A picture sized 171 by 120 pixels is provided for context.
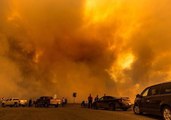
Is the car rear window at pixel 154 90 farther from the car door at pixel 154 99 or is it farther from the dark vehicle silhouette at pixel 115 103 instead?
the dark vehicle silhouette at pixel 115 103

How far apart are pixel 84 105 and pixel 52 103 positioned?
551 cm

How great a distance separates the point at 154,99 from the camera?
51.4ft

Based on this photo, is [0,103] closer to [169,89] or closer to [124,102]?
[124,102]

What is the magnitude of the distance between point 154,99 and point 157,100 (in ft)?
1.55

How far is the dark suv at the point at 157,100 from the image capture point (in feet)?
46.1

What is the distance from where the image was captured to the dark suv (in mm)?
14062

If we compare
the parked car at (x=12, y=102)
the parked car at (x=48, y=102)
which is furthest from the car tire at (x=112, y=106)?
the parked car at (x=12, y=102)

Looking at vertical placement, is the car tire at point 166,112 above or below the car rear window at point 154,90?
below

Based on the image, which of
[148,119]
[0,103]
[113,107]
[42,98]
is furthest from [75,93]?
[148,119]

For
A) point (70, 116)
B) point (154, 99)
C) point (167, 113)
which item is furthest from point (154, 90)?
point (70, 116)

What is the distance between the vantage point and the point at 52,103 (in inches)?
1682

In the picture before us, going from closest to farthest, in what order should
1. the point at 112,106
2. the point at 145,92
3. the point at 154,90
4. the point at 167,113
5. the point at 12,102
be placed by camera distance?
1. the point at 167,113
2. the point at 154,90
3. the point at 145,92
4. the point at 112,106
5. the point at 12,102

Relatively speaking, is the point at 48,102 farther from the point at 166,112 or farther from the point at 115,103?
the point at 166,112

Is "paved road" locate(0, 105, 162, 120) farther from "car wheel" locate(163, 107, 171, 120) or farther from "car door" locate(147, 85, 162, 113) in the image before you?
"car wheel" locate(163, 107, 171, 120)
